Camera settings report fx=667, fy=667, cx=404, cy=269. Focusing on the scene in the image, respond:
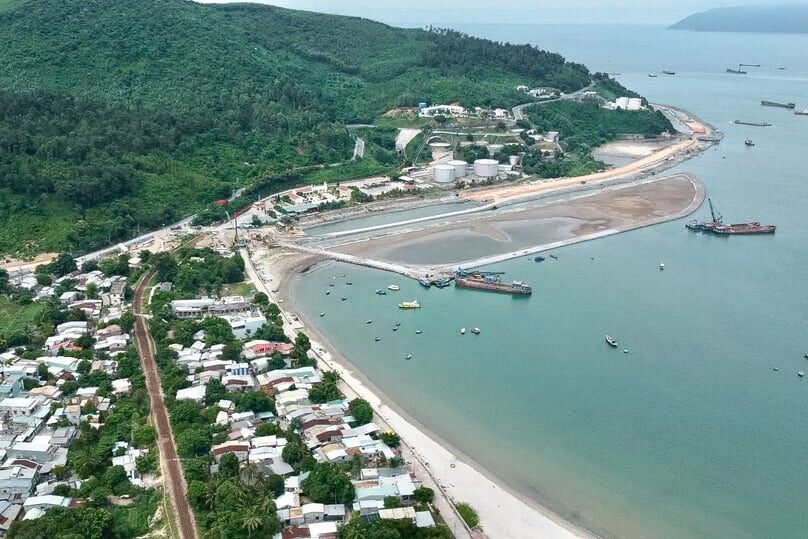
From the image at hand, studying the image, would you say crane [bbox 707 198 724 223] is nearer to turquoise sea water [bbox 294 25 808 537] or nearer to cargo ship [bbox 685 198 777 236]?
cargo ship [bbox 685 198 777 236]

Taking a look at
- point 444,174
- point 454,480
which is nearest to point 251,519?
point 454,480

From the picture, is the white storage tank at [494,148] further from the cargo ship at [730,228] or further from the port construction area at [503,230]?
the cargo ship at [730,228]

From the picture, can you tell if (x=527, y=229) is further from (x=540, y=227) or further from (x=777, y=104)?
(x=777, y=104)

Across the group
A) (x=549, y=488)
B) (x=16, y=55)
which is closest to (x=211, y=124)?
(x=16, y=55)

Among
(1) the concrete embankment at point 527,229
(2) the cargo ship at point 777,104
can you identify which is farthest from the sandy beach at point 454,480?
(2) the cargo ship at point 777,104

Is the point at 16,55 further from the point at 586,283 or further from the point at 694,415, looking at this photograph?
the point at 694,415

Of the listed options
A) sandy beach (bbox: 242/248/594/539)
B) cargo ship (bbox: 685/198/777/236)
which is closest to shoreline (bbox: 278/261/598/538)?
sandy beach (bbox: 242/248/594/539)

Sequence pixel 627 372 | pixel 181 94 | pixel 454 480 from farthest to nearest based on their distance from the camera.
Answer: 1. pixel 181 94
2. pixel 627 372
3. pixel 454 480
